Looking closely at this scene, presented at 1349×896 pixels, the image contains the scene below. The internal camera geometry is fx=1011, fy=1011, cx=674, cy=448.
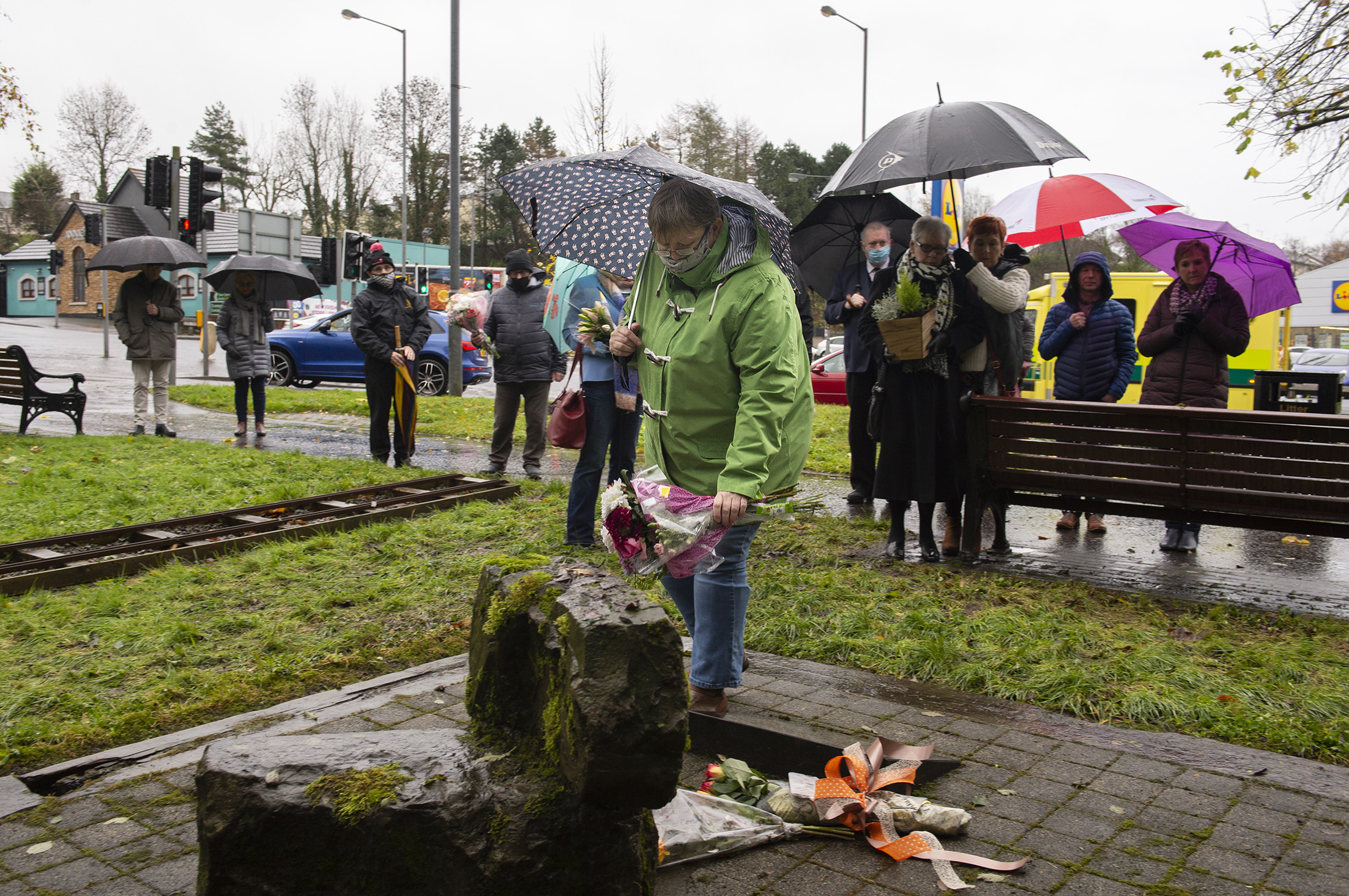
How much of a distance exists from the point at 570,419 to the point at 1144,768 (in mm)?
3811

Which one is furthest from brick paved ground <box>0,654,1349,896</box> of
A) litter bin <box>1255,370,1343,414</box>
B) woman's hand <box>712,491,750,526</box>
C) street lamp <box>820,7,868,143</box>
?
street lamp <box>820,7,868,143</box>

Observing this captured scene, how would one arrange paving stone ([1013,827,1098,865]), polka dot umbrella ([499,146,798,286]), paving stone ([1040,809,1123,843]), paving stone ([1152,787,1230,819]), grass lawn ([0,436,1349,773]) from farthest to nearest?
polka dot umbrella ([499,146,798,286])
grass lawn ([0,436,1349,773])
paving stone ([1152,787,1230,819])
paving stone ([1040,809,1123,843])
paving stone ([1013,827,1098,865])

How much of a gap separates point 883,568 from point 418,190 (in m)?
59.1

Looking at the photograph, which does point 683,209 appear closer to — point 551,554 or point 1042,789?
point 1042,789

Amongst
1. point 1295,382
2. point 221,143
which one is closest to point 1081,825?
point 1295,382

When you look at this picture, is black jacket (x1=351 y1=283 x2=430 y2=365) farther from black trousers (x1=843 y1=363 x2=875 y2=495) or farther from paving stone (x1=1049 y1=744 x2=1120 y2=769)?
paving stone (x1=1049 y1=744 x2=1120 y2=769)

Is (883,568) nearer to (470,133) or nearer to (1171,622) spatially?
(1171,622)

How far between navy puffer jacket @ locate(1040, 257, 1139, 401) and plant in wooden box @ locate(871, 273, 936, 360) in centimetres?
197

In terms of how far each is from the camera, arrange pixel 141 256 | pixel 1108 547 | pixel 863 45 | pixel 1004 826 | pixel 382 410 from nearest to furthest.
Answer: pixel 1004 826 → pixel 1108 547 → pixel 382 410 → pixel 141 256 → pixel 863 45

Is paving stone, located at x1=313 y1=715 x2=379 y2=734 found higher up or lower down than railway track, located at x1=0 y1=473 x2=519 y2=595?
lower down

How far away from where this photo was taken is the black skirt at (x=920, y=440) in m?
6.34

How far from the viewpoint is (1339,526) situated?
545cm

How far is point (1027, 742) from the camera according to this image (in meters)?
3.72

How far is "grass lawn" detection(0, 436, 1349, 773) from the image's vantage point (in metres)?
3.96
